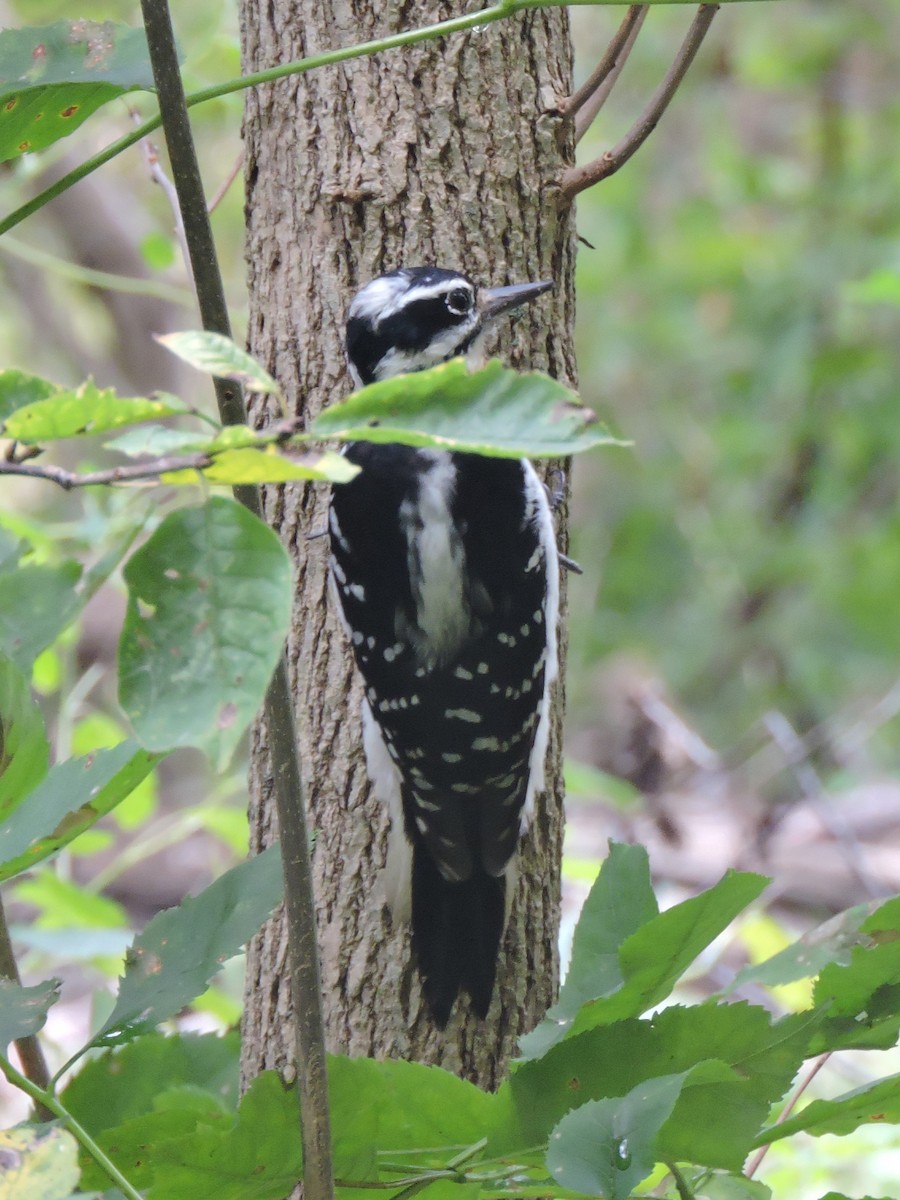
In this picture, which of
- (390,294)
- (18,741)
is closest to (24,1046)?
(18,741)

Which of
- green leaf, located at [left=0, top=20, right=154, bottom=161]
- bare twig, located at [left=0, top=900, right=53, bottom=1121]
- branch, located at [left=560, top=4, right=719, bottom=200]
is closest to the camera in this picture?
green leaf, located at [left=0, top=20, right=154, bottom=161]

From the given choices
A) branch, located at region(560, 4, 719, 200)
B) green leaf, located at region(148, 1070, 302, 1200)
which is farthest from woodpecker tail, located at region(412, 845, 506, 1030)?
branch, located at region(560, 4, 719, 200)

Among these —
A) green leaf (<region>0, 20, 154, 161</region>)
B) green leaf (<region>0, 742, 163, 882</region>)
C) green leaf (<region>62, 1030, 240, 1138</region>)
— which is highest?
green leaf (<region>0, 20, 154, 161</region>)

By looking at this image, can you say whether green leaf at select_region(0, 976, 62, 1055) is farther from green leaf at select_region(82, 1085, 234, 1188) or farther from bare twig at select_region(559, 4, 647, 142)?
bare twig at select_region(559, 4, 647, 142)

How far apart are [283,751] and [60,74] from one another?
1.91ft

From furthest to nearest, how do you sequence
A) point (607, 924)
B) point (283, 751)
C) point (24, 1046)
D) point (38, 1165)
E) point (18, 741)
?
point (24, 1046), point (607, 924), point (18, 741), point (283, 751), point (38, 1165)

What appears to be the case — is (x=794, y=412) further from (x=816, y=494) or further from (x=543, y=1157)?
(x=543, y=1157)

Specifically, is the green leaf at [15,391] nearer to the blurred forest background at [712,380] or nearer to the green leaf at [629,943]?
the green leaf at [629,943]

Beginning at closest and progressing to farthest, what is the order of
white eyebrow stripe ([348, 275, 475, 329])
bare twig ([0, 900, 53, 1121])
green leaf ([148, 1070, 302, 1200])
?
green leaf ([148, 1070, 302, 1200]), bare twig ([0, 900, 53, 1121]), white eyebrow stripe ([348, 275, 475, 329])

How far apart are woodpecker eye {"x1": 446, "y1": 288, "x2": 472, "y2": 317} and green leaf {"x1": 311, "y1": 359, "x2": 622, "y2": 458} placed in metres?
1.09

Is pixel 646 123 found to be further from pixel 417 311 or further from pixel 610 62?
pixel 417 311

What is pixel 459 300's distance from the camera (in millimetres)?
1705

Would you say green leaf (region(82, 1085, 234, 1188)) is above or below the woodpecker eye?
below

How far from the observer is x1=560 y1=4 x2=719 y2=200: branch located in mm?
1508
